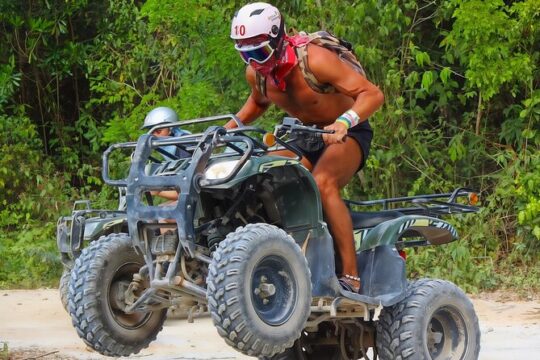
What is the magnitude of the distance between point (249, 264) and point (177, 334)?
4311 millimetres

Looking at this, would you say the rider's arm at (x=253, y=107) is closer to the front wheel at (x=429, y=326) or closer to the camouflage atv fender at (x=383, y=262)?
the camouflage atv fender at (x=383, y=262)

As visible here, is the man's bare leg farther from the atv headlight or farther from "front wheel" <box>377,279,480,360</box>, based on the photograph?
the atv headlight

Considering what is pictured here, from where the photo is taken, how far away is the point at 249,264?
17.4ft

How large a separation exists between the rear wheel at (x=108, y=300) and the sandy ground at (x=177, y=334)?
95.0 inches

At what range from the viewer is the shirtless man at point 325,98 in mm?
5836

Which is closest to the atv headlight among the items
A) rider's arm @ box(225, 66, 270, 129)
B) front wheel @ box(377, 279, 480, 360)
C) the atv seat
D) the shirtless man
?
the shirtless man

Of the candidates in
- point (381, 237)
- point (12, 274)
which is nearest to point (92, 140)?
point (12, 274)

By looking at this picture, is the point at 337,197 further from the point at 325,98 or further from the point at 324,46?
the point at 324,46

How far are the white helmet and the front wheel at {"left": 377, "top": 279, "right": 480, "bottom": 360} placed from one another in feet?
5.62

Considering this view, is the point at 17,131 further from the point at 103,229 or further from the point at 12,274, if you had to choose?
the point at 103,229

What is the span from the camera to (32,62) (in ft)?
55.0

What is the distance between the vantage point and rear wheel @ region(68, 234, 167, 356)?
5.80m

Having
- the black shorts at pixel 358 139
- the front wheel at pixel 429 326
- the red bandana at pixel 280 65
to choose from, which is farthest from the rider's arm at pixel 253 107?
the front wheel at pixel 429 326

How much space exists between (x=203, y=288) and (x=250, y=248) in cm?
36
